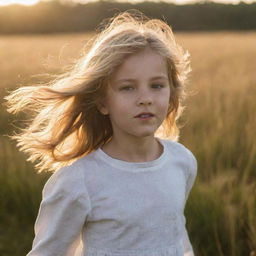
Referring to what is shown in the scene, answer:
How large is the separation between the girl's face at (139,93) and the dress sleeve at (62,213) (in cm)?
22

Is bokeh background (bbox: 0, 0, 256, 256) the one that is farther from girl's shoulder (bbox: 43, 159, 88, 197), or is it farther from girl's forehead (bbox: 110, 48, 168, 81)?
girl's shoulder (bbox: 43, 159, 88, 197)

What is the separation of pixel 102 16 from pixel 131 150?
124 feet

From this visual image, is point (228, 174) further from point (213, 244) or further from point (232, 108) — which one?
point (232, 108)

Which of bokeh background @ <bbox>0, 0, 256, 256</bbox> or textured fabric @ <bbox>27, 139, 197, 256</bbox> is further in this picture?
bokeh background @ <bbox>0, 0, 256, 256</bbox>

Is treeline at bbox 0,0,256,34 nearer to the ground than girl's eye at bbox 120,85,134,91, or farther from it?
nearer to the ground

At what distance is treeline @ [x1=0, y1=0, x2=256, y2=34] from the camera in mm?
36094

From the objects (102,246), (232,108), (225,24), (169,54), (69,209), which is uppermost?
(169,54)

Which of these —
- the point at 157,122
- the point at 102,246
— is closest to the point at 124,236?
the point at 102,246

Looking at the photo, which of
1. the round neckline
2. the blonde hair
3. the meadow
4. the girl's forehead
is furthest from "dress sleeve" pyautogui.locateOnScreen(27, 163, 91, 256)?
the meadow

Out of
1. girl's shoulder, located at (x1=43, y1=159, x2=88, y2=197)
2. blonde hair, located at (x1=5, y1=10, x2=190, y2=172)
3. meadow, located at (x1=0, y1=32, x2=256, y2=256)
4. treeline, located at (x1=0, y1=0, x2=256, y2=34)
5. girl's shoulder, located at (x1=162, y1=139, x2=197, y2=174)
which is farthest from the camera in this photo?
treeline, located at (x1=0, y1=0, x2=256, y2=34)

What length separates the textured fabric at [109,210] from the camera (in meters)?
1.68

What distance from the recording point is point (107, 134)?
1.91 m

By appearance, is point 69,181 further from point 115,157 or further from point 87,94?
point 87,94

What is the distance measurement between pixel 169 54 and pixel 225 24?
3923 cm
